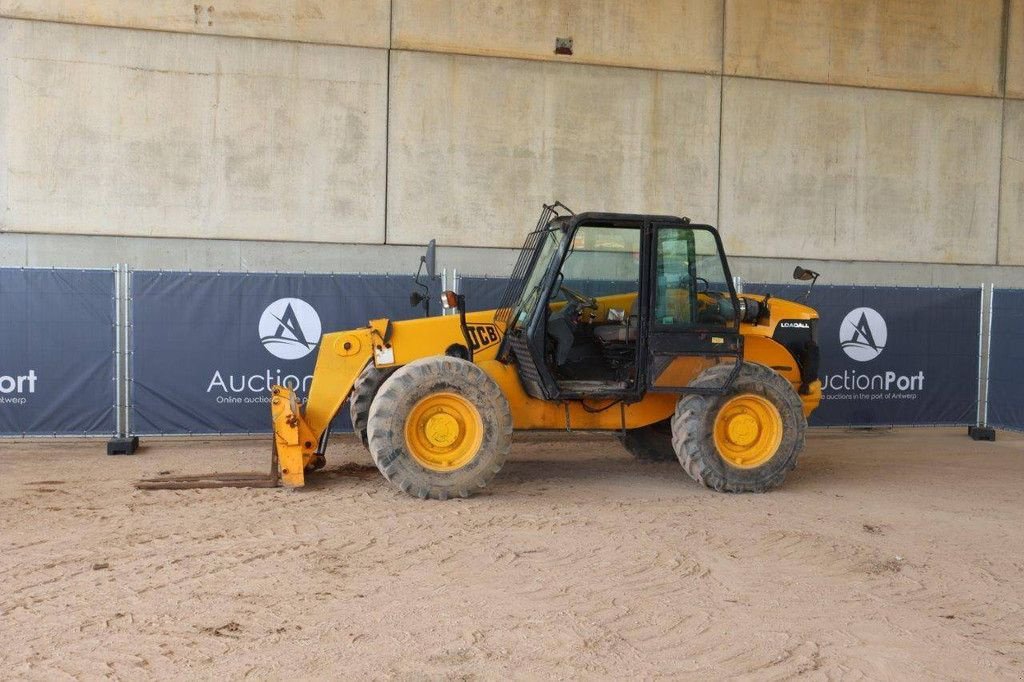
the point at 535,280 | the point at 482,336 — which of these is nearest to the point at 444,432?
the point at 482,336

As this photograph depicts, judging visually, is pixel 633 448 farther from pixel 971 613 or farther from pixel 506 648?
pixel 506 648

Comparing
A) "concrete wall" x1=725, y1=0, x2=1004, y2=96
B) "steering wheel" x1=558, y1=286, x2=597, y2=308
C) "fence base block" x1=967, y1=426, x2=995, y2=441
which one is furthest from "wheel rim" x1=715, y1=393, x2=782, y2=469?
"concrete wall" x1=725, y1=0, x2=1004, y2=96

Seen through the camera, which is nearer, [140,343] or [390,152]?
[140,343]

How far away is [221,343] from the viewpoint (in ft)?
32.2

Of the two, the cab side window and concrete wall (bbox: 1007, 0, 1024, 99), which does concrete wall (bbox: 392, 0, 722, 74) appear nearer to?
concrete wall (bbox: 1007, 0, 1024, 99)

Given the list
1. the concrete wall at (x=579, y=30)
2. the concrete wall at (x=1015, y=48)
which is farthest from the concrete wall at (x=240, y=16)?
the concrete wall at (x=1015, y=48)

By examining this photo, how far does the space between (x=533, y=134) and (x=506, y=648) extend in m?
9.66

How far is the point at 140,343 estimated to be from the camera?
9.66 meters

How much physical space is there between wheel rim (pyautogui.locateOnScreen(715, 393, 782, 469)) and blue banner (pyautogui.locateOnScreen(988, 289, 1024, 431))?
5163 millimetres

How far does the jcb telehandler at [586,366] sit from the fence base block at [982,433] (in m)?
4.85

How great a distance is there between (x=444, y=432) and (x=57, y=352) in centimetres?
469

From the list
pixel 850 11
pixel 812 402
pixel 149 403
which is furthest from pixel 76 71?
pixel 850 11

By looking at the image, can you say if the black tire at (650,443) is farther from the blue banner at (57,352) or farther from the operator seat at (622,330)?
the blue banner at (57,352)

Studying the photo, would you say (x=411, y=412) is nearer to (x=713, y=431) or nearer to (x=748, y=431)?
(x=713, y=431)
